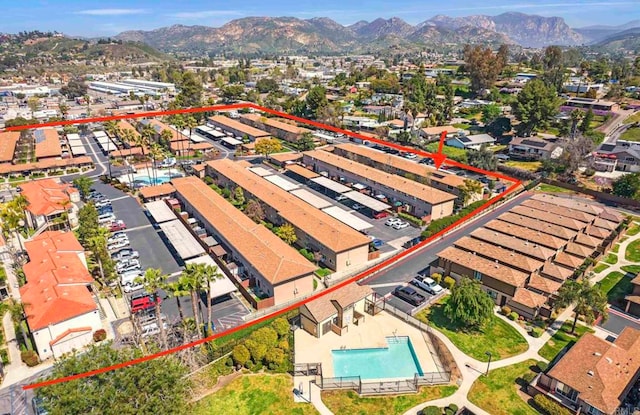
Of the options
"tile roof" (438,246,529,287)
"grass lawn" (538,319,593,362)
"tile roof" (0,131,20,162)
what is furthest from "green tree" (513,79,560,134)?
"tile roof" (0,131,20,162)

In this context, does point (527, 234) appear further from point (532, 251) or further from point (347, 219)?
point (347, 219)

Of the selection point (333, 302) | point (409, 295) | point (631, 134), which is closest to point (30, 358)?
point (333, 302)

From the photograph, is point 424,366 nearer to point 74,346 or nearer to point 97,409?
point 97,409

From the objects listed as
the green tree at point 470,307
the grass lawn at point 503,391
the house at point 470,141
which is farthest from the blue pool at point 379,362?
the house at point 470,141

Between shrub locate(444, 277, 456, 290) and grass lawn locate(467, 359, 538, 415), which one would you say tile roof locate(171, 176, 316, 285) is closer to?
shrub locate(444, 277, 456, 290)

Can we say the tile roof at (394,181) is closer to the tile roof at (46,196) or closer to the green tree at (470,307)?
the green tree at (470,307)

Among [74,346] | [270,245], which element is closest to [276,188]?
[270,245]
